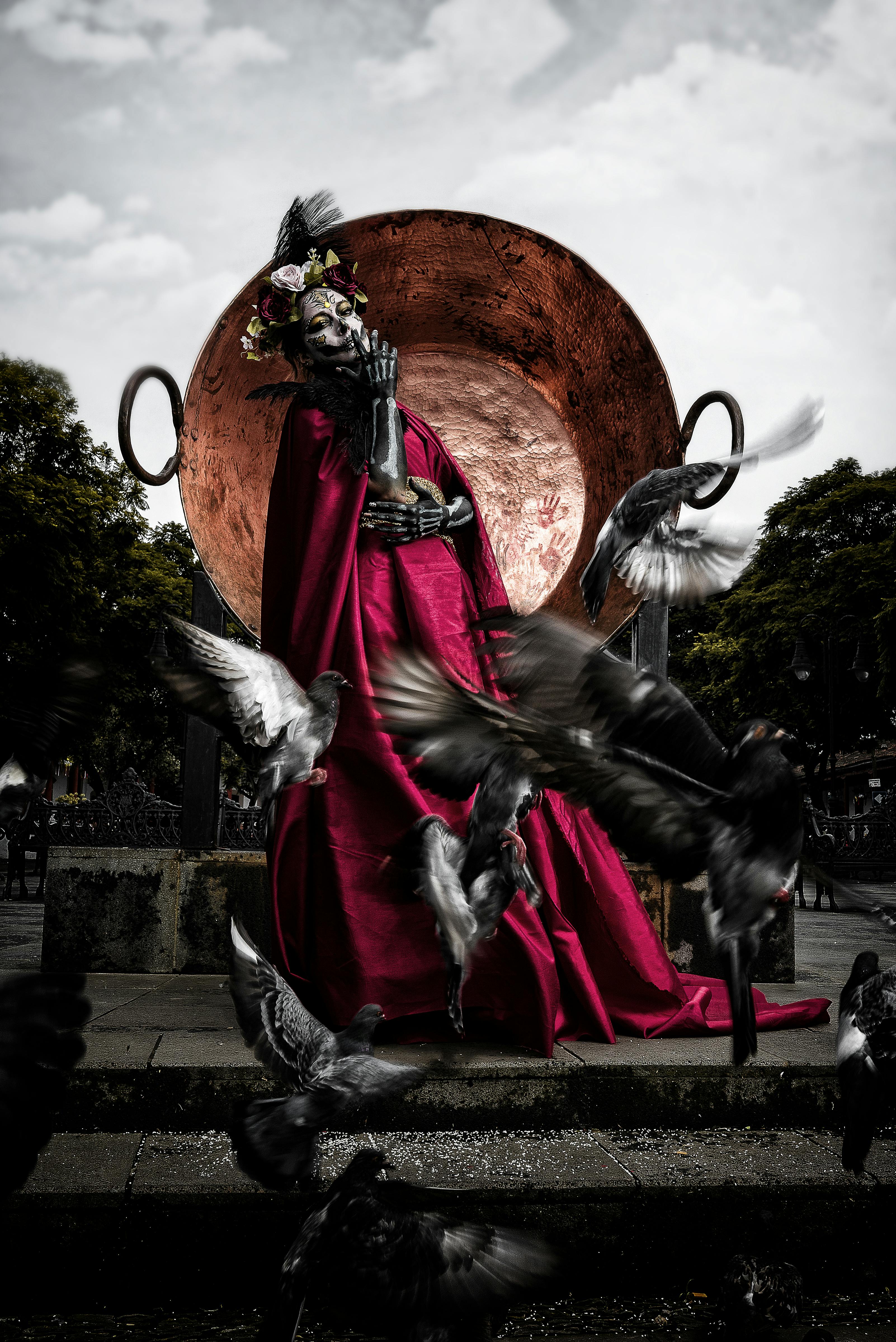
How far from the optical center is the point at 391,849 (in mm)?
2951

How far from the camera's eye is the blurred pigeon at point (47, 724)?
2.65 meters

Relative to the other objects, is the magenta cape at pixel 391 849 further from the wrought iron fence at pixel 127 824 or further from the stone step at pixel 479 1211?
the wrought iron fence at pixel 127 824

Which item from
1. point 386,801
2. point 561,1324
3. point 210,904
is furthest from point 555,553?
point 561,1324

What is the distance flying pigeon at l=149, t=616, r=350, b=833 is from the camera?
2.84 metres

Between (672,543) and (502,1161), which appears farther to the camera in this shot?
(672,543)

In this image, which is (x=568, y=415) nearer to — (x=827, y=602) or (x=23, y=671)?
(x=23, y=671)

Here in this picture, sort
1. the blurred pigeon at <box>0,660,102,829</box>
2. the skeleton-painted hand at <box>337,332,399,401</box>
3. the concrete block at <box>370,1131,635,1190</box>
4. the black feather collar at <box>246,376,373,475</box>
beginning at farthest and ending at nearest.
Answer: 1. the black feather collar at <box>246,376,373,475</box>
2. the skeleton-painted hand at <box>337,332,399,401</box>
3. the blurred pigeon at <box>0,660,102,829</box>
4. the concrete block at <box>370,1131,635,1190</box>

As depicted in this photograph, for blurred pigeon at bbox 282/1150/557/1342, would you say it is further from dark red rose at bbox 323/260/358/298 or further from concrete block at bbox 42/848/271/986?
dark red rose at bbox 323/260/358/298

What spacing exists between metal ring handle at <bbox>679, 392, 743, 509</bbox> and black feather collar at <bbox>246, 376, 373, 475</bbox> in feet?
4.48

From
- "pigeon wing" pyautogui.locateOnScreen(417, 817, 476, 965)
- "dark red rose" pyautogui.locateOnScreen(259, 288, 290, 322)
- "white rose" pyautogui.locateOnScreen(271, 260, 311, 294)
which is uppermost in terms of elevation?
"white rose" pyautogui.locateOnScreen(271, 260, 311, 294)

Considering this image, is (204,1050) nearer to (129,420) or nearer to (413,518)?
(413,518)

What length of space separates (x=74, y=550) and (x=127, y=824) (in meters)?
16.0

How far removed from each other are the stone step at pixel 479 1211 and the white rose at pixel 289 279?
10.9ft

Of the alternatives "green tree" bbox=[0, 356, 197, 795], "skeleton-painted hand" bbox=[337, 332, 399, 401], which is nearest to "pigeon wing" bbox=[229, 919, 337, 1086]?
"skeleton-painted hand" bbox=[337, 332, 399, 401]
